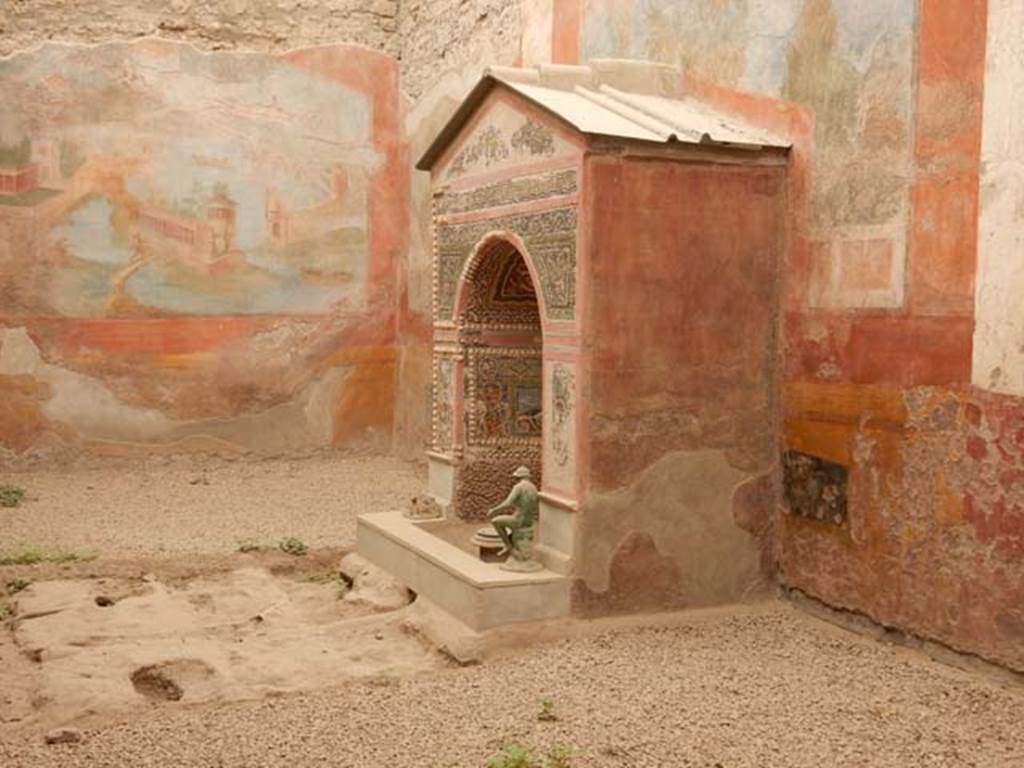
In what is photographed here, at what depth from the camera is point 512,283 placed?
6.36 metres

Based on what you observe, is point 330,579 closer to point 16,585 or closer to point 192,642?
point 192,642

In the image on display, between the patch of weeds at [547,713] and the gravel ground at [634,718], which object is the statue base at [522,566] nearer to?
the gravel ground at [634,718]

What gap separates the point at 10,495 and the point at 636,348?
5.48 m

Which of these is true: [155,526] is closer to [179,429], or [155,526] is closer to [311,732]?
[179,429]

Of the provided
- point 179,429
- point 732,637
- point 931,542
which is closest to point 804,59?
point 931,542

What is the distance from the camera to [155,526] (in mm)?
7656

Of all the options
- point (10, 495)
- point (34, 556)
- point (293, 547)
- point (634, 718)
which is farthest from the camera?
point (10, 495)

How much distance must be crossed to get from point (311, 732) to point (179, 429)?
6.52m

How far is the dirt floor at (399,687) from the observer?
3.72 metres

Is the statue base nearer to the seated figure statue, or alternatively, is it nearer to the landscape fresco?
the seated figure statue

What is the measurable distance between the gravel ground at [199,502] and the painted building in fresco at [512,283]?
0.32 m

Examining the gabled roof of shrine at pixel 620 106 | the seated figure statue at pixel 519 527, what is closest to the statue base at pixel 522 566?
the seated figure statue at pixel 519 527

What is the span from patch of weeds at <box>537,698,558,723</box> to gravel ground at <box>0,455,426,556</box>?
3.33 meters

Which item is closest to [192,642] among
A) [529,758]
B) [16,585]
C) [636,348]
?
[16,585]
